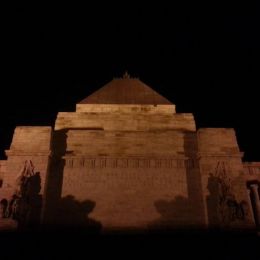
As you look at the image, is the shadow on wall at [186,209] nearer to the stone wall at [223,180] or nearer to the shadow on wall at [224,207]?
the stone wall at [223,180]

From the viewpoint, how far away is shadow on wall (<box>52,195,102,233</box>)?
54.6 feet

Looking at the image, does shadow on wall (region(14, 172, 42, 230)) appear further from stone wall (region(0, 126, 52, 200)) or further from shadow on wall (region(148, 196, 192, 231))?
shadow on wall (region(148, 196, 192, 231))

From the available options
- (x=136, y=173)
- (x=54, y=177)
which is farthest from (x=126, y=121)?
(x=54, y=177)

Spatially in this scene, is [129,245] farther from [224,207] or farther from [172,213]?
[224,207]

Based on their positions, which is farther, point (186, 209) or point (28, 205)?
point (186, 209)

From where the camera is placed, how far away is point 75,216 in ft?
55.5

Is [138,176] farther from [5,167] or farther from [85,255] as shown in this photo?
[5,167]

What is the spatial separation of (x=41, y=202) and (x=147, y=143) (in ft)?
19.4

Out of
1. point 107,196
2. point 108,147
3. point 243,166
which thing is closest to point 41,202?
point 107,196

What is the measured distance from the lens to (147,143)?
1884 centimetres

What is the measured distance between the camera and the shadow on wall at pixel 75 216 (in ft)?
54.6

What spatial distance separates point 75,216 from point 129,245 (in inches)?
128

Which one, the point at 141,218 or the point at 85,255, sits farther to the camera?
the point at 141,218

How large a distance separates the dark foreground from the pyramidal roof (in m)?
8.46
